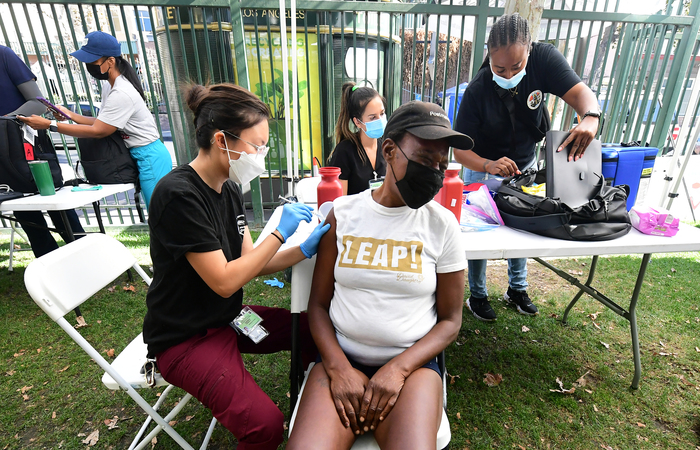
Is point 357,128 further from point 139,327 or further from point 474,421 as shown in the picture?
point 139,327

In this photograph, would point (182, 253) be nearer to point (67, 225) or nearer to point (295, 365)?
point (295, 365)

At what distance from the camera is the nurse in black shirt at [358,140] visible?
8.62 ft

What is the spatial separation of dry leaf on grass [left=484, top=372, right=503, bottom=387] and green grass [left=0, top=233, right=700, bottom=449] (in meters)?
0.03

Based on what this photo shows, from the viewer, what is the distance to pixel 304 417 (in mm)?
1271

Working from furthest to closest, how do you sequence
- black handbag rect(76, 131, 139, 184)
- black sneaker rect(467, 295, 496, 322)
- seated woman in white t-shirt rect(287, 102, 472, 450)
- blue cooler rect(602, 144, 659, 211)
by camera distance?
1. black handbag rect(76, 131, 139, 184)
2. black sneaker rect(467, 295, 496, 322)
3. blue cooler rect(602, 144, 659, 211)
4. seated woman in white t-shirt rect(287, 102, 472, 450)

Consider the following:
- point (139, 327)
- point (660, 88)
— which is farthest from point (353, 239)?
point (660, 88)

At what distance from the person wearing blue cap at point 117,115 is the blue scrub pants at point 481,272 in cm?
272

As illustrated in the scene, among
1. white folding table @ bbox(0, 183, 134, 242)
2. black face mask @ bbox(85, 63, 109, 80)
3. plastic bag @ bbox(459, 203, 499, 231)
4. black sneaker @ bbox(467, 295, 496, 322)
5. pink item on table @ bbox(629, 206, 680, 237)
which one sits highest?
black face mask @ bbox(85, 63, 109, 80)

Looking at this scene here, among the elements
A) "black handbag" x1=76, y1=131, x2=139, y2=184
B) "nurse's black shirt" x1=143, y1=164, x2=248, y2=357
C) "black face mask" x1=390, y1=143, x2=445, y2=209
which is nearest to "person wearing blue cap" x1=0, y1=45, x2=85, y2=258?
"black handbag" x1=76, y1=131, x2=139, y2=184

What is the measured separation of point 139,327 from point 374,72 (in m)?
4.11

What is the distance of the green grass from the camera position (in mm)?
2080

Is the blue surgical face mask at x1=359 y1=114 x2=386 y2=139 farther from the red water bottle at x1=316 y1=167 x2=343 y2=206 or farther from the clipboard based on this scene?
the clipboard

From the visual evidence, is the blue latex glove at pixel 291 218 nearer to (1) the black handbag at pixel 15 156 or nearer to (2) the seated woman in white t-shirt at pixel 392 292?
(2) the seated woman in white t-shirt at pixel 392 292

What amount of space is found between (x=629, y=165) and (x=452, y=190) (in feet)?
3.87
